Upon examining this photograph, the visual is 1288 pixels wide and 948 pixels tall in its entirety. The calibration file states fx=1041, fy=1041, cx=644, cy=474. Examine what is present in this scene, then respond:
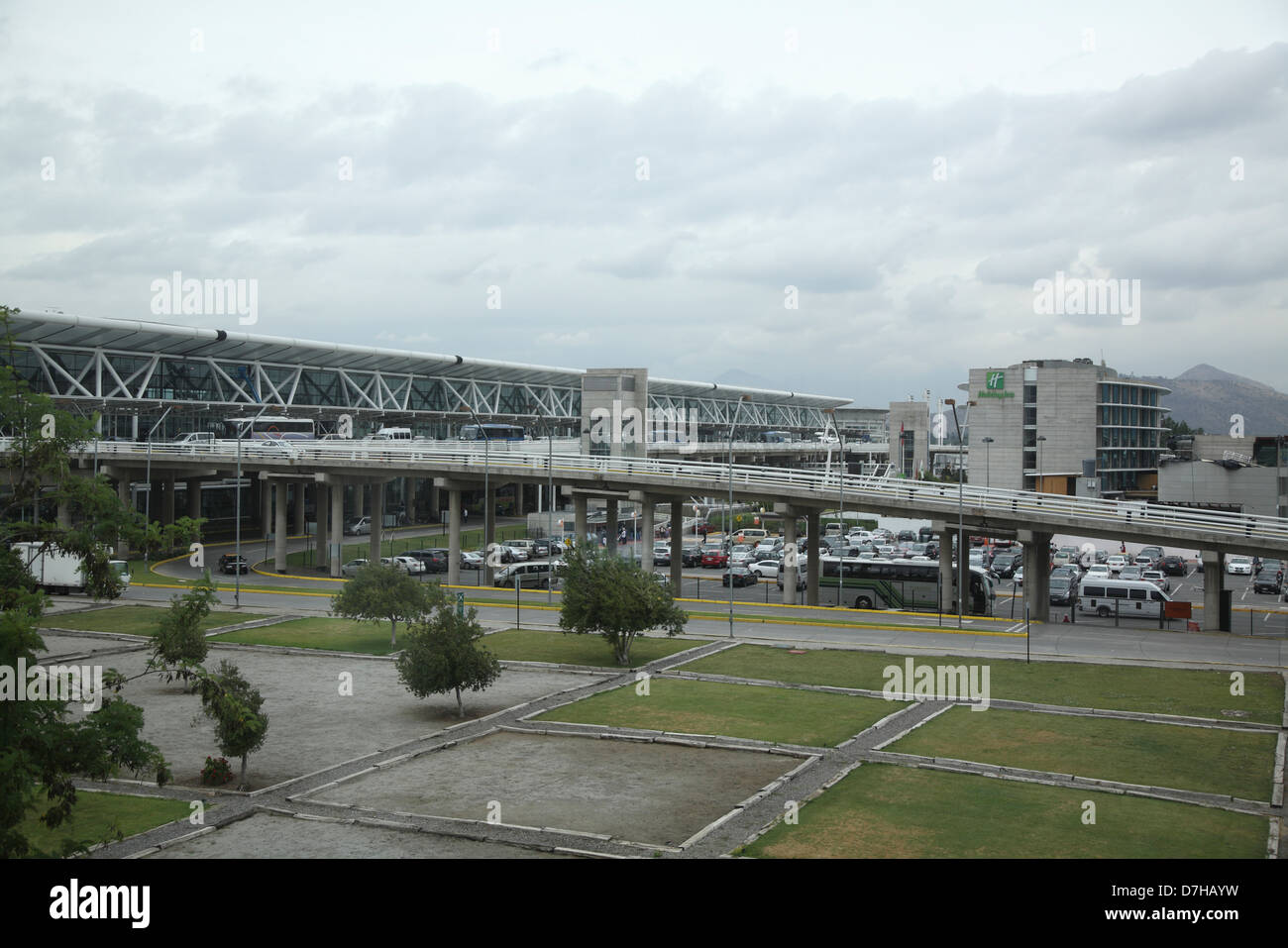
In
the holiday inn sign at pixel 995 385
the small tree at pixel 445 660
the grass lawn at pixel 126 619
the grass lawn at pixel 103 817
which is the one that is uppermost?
the holiday inn sign at pixel 995 385

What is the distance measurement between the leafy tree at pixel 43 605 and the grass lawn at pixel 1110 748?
57.9 feet

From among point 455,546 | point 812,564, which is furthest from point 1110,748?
point 455,546

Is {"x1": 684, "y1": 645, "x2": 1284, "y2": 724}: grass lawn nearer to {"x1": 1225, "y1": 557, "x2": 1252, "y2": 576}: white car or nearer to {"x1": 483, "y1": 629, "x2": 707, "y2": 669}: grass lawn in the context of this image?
{"x1": 483, "y1": 629, "x2": 707, "y2": 669}: grass lawn

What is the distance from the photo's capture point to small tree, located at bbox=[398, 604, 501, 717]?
28.4 metres

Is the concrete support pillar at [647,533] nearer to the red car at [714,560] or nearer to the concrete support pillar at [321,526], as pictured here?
the red car at [714,560]

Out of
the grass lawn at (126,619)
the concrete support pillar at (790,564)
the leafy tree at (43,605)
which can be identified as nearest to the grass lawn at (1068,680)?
the concrete support pillar at (790,564)

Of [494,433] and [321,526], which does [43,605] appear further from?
[494,433]

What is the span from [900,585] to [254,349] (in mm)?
59252

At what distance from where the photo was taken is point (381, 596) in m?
38.2

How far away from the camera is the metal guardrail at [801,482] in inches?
1654

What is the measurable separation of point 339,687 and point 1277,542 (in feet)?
115

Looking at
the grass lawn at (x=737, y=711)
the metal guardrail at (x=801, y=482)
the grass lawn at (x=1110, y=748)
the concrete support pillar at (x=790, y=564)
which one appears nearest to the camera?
the grass lawn at (x=1110, y=748)
